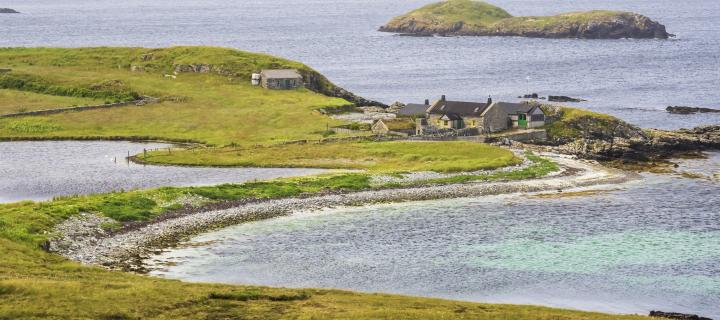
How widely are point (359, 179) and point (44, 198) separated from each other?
28.6 meters

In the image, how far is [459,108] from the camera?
449ft

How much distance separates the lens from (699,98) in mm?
185500

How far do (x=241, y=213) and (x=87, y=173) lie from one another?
2765 cm

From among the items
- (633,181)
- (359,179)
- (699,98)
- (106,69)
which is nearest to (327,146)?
(359,179)

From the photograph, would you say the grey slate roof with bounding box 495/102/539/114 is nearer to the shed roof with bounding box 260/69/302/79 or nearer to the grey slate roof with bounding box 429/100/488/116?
the grey slate roof with bounding box 429/100/488/116

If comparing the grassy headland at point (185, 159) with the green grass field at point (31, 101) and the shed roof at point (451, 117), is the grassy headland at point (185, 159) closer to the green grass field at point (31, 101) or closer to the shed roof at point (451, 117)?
the green grass field at point (31, 101)

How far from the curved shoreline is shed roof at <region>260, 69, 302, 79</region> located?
6215cm

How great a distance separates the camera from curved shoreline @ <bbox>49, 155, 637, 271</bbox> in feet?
248

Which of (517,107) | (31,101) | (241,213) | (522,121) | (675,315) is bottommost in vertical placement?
(675,315)

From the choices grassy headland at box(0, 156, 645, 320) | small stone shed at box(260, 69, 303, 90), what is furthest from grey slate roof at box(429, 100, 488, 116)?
grassy headland at box(0, 156, 645, 320)

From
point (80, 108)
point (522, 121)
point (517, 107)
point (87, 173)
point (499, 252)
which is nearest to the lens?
point (499, 252)

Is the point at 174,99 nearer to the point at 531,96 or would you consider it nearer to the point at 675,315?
the point at 531,96

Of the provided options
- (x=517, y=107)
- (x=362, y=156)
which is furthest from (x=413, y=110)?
(x=362, y=156)

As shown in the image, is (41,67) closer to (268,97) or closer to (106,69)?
(106,69)
